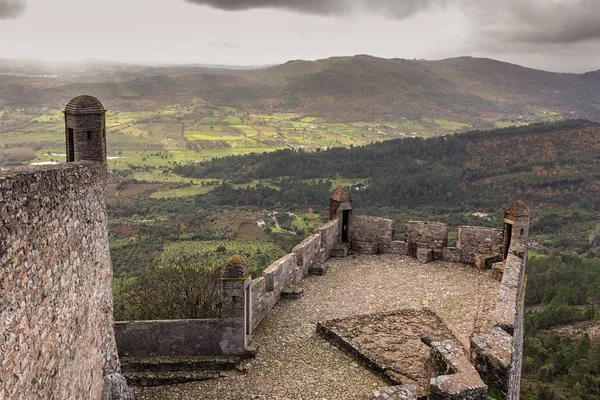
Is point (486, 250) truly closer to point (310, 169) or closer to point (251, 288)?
point (251, 288)

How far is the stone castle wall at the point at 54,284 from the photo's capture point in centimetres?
507

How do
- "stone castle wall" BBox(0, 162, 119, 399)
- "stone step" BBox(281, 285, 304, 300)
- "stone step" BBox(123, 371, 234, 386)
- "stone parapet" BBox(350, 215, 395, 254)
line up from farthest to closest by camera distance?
"stone parapet" BBox(350, 215, 395, 254), "stone step" BBox(281, 285, 304, 300), "stone step" BBox(123, 371, 234, 386), "stone castle wall" BBox(0, 162, 119, 399)

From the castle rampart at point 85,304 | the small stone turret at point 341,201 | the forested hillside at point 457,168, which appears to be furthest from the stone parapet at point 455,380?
the forested hillside at point 457,168

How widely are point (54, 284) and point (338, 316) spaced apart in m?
6.78

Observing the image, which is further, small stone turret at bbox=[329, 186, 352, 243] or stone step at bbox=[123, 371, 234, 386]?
small stone turret at bbox=[329, 186, 352, 243]

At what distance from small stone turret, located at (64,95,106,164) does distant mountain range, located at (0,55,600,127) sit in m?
101

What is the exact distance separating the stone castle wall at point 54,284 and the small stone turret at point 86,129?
587 mm

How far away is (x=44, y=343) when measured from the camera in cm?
590

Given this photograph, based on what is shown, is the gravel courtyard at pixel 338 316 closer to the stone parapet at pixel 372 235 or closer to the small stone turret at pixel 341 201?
the stone parapet at pixel 372 235

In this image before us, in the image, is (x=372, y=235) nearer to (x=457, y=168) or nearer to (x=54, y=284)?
(x=54, y=284)

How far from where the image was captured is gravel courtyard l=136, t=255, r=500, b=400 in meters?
9.05

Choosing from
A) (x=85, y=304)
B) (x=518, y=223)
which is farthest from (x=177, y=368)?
(x=518, y=223)

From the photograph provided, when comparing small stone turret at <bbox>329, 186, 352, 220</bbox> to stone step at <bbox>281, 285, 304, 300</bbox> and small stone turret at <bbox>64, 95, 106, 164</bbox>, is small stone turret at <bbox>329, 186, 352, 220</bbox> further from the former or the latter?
small stone turret at <bbox>64, 95, 106, 164</bbox>

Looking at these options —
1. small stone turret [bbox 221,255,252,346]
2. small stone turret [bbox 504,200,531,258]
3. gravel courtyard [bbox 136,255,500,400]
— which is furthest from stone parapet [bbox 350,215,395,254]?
small stone turret [bbox 221,255,252,346]
